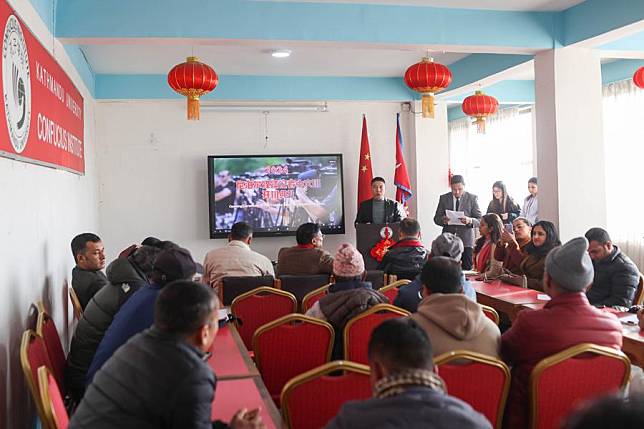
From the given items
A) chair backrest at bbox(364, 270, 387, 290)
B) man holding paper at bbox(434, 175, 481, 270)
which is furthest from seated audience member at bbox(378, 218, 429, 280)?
man holding paper at bbox(434, 175, 481, 270)

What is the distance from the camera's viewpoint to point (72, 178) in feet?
18.7

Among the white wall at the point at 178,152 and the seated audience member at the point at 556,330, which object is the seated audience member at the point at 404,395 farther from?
the white wall at the point at 178,152

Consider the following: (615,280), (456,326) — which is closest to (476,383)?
(456,326)

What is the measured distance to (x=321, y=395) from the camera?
2.23 m

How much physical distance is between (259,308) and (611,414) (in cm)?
355

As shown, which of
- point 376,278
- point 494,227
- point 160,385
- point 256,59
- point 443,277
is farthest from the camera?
point 256,59

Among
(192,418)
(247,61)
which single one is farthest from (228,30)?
(192,418)

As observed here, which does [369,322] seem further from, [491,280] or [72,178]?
[72,178]

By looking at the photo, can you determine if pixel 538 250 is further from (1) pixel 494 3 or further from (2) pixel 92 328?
(2) pixel 92 328

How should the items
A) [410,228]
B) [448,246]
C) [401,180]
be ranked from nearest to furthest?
1. [448,246]
2. [410,228]
3. [401,180]

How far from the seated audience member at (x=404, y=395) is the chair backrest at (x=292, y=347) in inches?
58.3

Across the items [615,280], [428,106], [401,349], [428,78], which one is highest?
[428,78]

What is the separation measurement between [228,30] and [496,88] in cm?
510

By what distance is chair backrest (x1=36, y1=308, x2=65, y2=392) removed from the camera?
3104 mm
